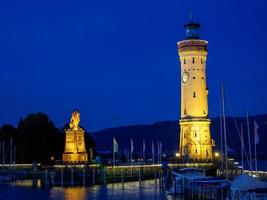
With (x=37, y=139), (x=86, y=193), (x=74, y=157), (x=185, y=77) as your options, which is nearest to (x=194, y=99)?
(x=185, y=77)

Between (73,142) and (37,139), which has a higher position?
(37,139)

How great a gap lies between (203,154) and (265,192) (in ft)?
215

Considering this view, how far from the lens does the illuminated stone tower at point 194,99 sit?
365ft

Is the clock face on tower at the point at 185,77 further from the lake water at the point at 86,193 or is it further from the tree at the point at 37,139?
the lake water at the point at 86,193

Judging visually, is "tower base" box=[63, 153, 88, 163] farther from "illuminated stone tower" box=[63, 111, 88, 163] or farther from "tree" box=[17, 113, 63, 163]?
"tree" box=[17, 113, 63, 163]

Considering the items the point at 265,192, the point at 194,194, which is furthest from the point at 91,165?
the point at 265,192

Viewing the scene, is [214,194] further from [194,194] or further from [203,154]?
[203,154]

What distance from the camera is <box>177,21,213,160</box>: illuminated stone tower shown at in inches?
4377

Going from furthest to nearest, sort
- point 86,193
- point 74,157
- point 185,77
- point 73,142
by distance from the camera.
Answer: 1. point 185,77
2. point 74,157
3. point 73,142
4. point 86,193

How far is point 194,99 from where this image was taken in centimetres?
11262

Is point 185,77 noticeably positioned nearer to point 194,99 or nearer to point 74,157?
point 194,99

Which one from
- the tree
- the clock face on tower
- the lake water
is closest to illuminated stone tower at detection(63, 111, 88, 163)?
the lake water

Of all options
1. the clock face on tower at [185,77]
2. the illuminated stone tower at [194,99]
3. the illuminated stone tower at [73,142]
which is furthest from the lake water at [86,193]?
the clock face on tower at [185,77]

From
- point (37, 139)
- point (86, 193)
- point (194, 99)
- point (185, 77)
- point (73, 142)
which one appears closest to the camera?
point (86, 193)
